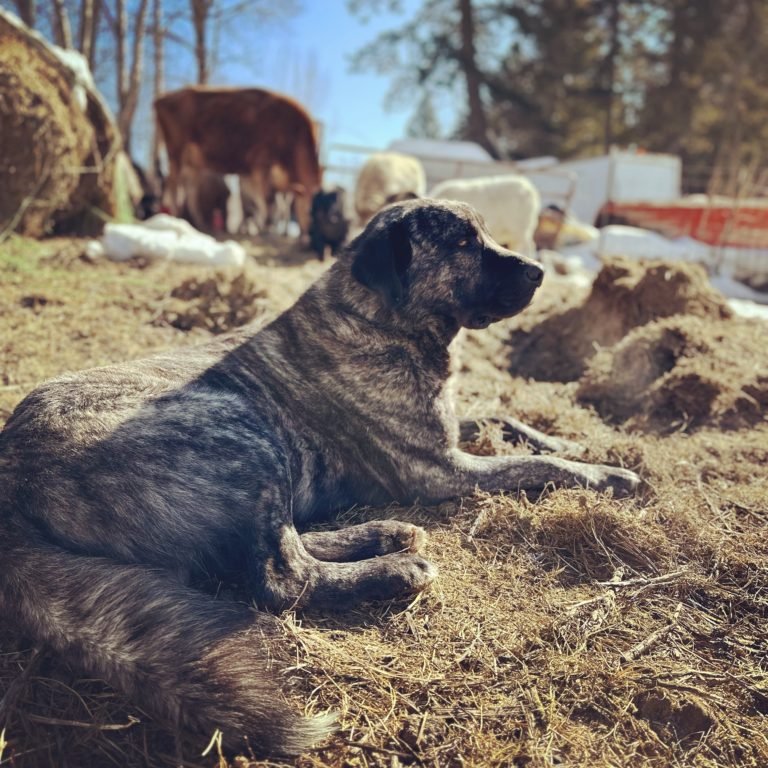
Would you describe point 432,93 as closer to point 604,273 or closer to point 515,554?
point 604,273

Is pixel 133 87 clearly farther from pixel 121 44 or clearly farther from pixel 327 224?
pixel 327 224

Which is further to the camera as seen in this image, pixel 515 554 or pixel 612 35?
pixel 612 35

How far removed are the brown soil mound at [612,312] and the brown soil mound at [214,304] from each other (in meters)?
2.56

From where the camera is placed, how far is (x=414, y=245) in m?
3.18

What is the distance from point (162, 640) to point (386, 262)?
197cm

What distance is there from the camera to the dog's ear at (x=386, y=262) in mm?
3059

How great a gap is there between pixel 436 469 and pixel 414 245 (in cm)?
116

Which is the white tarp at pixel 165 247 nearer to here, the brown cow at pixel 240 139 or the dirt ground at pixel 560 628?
the dirt ground at pixel 560 628

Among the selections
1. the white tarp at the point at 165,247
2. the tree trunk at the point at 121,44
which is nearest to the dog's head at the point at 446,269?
the white tarp at the point at 165,247

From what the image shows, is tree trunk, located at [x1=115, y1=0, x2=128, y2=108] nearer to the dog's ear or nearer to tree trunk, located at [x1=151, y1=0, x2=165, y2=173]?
tree trunk, located at [x1=151, y1=0, x2=165, y2=173]

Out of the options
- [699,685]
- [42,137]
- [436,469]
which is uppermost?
[42,137]

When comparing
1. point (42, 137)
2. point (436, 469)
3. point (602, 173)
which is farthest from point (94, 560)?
point (602, 173)

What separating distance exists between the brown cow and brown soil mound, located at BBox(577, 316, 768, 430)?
758 centimetres

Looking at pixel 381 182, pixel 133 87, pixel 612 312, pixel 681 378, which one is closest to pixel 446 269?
pixel 681 378
